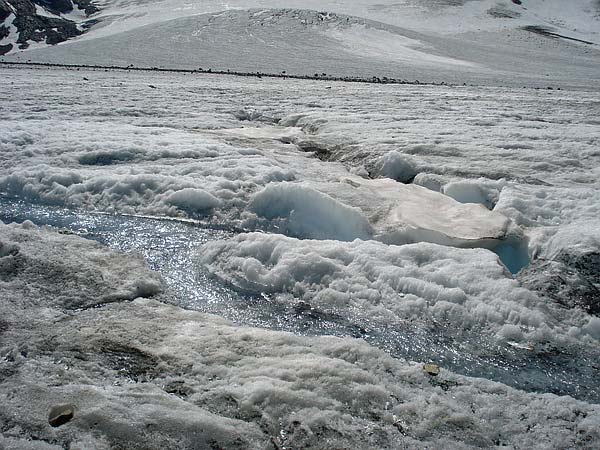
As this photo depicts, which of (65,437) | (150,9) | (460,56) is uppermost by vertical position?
(150,9)

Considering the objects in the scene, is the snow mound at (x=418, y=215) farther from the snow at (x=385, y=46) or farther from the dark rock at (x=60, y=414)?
A: the snow at (x=385, y=46)

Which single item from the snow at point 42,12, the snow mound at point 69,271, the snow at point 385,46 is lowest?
the snow mound at point 69,271

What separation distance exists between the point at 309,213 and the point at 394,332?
2.45 m

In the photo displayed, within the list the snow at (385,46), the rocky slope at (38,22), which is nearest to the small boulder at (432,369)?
the snow at (385,46)

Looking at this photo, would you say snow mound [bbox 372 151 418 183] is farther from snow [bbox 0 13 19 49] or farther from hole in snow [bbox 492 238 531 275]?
snow [bbox 0 13 19 49]

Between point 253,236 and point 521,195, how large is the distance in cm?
377

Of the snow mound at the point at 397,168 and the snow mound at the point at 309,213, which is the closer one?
the snow mound at the point at 309,213

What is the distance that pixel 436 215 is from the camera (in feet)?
20.1

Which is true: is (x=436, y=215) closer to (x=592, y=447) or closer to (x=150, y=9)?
(x=592, y=447)

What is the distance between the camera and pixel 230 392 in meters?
3.09

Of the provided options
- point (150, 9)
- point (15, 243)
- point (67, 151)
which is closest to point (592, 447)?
point (15, 243)

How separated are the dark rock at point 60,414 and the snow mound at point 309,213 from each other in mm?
3427

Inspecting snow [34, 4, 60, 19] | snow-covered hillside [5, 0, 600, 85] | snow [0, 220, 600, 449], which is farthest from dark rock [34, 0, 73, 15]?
snow [0, 220, 600, 449]

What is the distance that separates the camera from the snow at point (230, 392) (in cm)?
279
